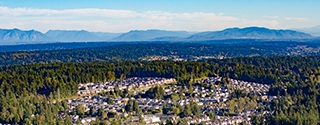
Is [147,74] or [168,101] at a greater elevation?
[147,74]

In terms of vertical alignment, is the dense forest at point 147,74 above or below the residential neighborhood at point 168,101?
above

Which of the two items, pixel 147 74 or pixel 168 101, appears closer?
pixel 168 101

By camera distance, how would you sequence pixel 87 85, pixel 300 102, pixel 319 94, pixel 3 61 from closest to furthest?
pixel 300 102
pixel 319 94
pixel 87 85
pixel 3 61

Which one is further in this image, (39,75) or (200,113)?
(39,75)

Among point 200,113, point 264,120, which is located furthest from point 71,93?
point 264,120

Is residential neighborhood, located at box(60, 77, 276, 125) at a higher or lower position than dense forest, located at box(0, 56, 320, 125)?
lower

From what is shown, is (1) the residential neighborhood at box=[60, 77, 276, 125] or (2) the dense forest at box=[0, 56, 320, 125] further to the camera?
(1) the residential neighborhood at box=[60, 77, 276, 125]

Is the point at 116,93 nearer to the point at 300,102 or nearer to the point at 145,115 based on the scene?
the point at 145,115

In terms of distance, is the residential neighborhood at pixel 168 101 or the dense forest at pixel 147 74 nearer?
the dense forest at pixel 147 74
